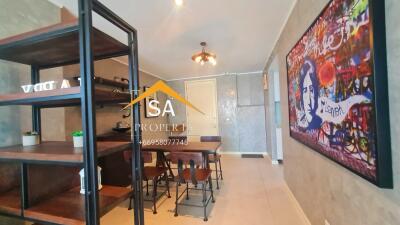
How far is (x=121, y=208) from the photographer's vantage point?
8.71 ft

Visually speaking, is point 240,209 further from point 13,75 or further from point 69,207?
point 13,75

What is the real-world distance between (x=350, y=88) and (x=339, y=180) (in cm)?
68

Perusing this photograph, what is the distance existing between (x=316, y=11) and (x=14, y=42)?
7.06ft

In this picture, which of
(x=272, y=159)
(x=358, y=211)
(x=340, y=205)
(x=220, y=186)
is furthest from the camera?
(x=272, y=159)

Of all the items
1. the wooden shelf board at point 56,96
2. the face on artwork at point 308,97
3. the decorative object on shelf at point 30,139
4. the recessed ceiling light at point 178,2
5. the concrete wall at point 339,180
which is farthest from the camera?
the recessed ceiling light at point 178,2

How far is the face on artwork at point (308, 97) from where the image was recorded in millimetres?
1610

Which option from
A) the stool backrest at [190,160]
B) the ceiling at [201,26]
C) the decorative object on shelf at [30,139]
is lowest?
the stool backrest at [190,160]

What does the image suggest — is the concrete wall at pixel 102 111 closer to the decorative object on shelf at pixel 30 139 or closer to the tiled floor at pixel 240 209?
the decorative object on shelf at pixel 30 139

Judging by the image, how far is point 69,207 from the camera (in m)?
1.14

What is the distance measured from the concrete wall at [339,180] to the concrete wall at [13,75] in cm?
238

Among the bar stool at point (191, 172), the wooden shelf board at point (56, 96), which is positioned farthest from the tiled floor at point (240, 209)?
the wooden shelf board at point (56, 96)

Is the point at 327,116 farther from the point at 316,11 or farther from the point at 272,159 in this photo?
the point at 272,159

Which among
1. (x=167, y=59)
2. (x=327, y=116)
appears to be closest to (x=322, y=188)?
(x=327, y=116)

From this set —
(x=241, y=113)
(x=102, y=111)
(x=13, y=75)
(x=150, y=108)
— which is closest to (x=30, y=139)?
(x=13, y=75)
